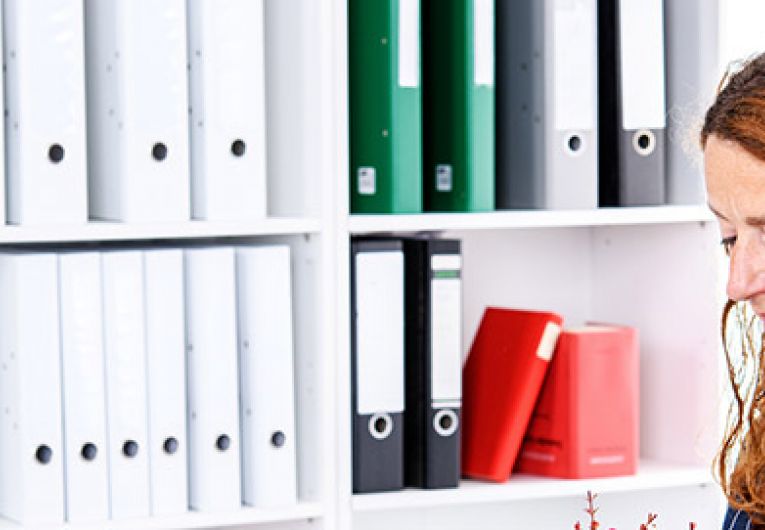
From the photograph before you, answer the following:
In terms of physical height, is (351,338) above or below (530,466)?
above

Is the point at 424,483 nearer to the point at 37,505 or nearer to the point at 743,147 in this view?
the point at 37,505

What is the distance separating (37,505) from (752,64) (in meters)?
1.04

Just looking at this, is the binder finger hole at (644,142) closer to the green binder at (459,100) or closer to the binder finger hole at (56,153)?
the green binder at (459,100)

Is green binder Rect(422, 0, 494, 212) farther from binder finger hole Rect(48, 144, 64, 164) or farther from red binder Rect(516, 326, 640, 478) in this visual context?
binder finger hole Rect(48, 144, 64, 164)

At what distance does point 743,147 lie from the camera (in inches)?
63.4

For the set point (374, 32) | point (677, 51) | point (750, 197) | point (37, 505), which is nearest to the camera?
point (750, 197)

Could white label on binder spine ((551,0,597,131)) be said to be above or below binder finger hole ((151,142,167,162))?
above

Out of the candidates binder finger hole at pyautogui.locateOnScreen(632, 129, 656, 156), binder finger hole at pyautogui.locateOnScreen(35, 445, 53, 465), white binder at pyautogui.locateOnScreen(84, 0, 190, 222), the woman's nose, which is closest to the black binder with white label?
binder finger hole at pyautogui.locateOnScreen(632, 129, 656, 156)

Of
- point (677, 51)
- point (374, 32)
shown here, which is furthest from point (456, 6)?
point (677, 51)

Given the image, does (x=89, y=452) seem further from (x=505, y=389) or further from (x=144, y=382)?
(x=505, y=389)

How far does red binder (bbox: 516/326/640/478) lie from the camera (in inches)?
93.4

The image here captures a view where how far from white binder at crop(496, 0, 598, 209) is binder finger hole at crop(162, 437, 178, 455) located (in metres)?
0.61

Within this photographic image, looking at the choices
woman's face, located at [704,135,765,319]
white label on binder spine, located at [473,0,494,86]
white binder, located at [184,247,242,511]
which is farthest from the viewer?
white label on binder spine, located at [473,0,494,86]

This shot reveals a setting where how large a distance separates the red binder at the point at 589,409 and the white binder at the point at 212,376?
515mm
